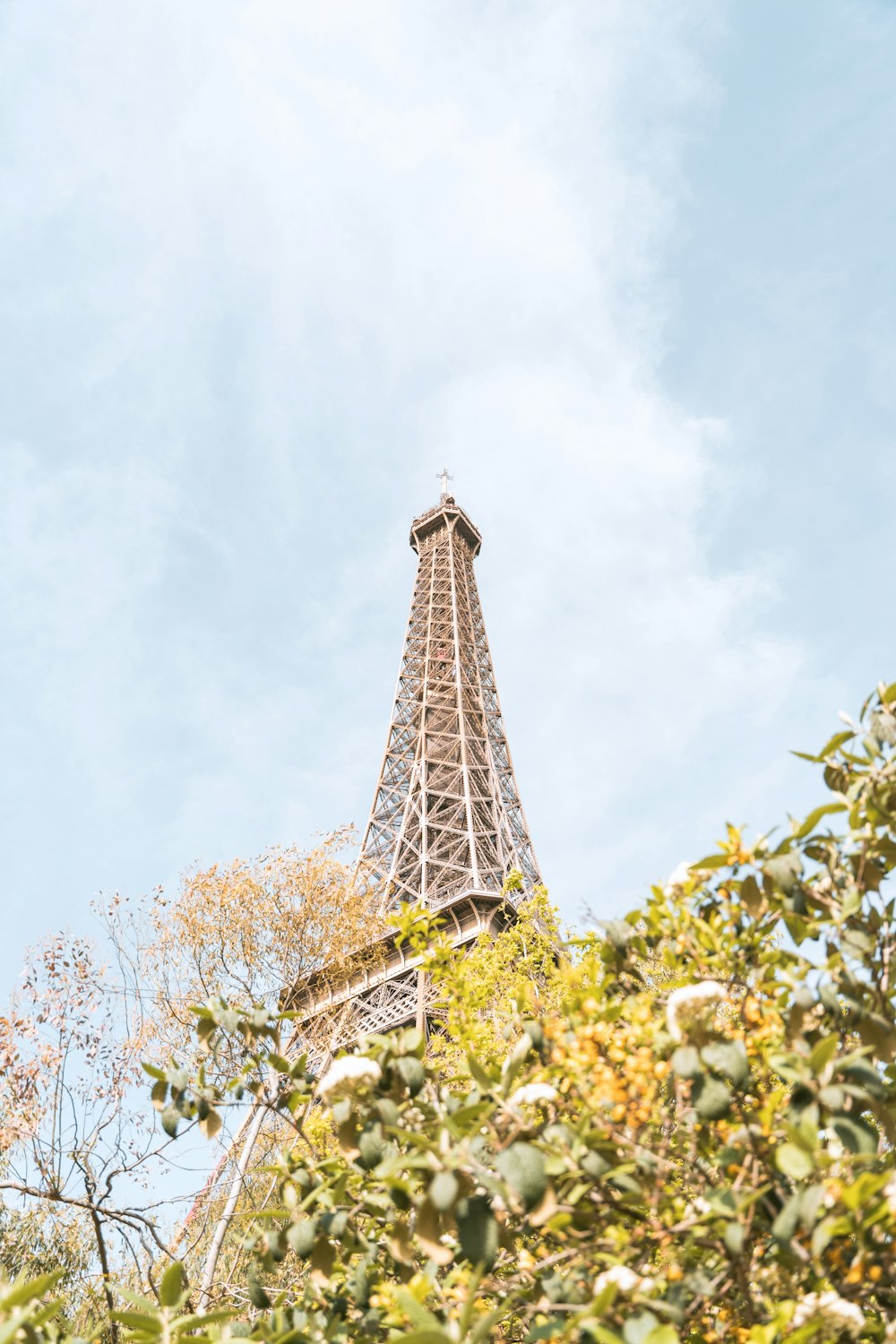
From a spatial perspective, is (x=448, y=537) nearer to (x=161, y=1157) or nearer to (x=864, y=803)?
(x=161, y=1157)

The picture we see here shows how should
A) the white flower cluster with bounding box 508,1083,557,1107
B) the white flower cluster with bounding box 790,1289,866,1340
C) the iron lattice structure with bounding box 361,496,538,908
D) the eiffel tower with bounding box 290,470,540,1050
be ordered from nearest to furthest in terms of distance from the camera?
1. the white flower cluster with bounding box 790,1289,866,1340
2. the white flower cluster with bounding box 508,1083,557,1107
3. the eiffel tower with bounding box 290,470,540,1050
4. the iron lattice structure with bounding box 361,496,538,908

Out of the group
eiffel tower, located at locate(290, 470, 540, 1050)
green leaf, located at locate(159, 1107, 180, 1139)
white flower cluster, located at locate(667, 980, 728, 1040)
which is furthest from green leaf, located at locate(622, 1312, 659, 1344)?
eiffel tower, located at locate(290, 470, 540, 1050)

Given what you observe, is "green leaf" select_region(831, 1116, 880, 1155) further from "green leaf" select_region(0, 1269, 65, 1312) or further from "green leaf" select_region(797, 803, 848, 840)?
"green leaf" select_region(0, 1269, 65, 1312)

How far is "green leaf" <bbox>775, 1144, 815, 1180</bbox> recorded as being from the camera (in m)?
2.40

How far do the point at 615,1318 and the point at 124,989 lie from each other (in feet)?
30.3

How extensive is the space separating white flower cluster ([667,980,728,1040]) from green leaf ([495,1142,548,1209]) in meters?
0.71

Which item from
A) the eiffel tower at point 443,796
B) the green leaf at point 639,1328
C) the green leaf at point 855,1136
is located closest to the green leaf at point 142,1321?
the green leaf at point 639,1328

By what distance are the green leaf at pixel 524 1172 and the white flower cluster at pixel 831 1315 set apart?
83 cm

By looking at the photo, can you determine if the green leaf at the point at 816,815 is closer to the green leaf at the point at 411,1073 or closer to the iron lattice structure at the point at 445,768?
the green leaf at the point at 411,1073

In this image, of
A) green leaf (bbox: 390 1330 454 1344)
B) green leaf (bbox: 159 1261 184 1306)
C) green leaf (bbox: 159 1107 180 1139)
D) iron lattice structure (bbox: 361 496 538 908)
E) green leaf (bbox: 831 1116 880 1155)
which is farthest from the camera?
iron lattice structure (bbox: 361 496 538 908)

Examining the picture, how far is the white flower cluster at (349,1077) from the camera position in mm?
3262

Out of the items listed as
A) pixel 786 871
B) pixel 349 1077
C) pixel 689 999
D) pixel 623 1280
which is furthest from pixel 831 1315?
pixel 349 1077

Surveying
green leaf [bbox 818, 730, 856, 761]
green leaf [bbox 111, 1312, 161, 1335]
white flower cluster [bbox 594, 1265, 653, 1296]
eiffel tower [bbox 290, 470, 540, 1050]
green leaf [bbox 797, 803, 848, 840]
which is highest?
eiffel tower [bbox 290, 470, 540, 1050]

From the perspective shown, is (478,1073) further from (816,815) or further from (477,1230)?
(816,815)
